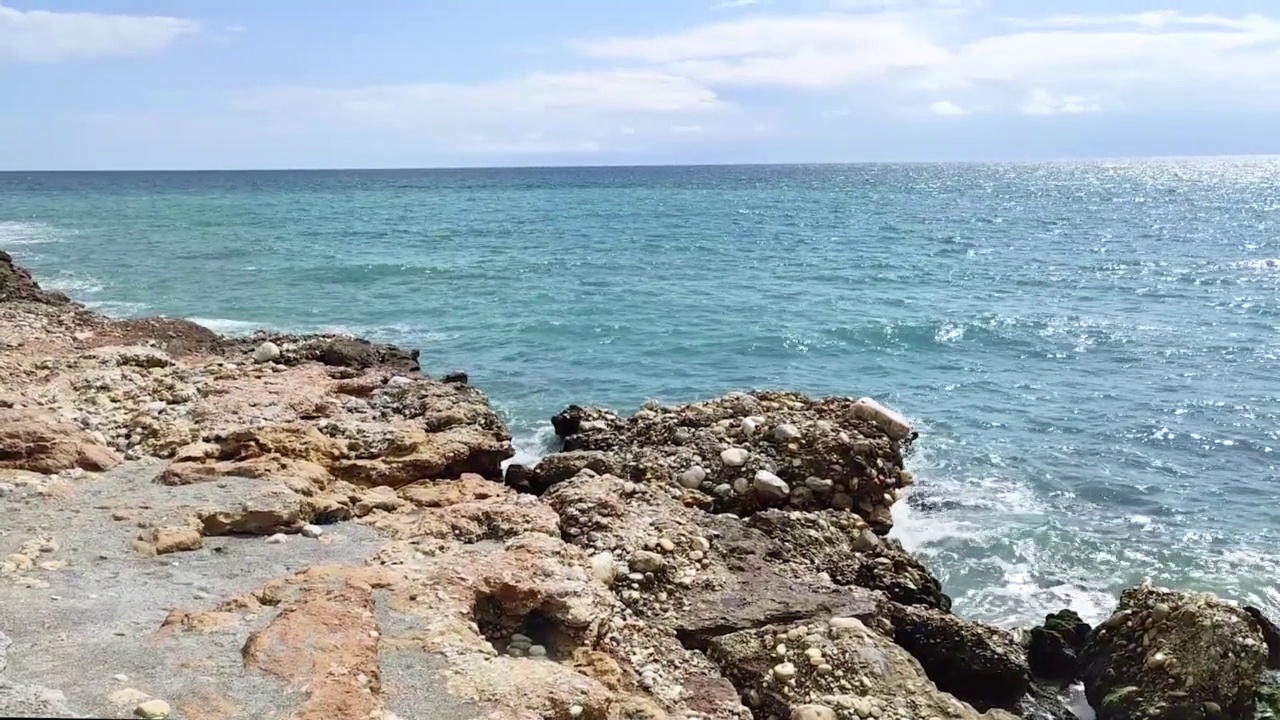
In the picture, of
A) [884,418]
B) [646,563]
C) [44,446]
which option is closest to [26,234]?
[44,446]

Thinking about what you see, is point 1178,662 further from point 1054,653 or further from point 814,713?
point 814,713

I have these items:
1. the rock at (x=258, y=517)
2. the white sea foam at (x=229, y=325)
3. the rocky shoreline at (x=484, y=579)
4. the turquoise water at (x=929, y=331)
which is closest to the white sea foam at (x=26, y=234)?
the turquoise water at (x=929, y=331)

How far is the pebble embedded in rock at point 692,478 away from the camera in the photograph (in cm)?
1073

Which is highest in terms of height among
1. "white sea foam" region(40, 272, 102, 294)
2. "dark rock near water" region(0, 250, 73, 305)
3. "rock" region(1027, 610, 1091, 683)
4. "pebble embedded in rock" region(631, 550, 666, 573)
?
"dark rock near water" region(0, 250, 73, 305)

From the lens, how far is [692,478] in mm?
10742

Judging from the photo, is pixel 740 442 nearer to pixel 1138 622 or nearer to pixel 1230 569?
pixel 1138 622

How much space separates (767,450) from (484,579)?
5.13 metres

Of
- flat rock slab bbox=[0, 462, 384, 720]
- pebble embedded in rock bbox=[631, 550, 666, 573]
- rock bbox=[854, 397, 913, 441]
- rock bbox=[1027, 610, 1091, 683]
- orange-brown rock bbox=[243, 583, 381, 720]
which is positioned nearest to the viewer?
flat rock slab bbox=[0, 462, 384, 720]

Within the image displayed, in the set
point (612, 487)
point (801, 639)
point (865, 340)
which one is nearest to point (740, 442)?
point (612, 487)

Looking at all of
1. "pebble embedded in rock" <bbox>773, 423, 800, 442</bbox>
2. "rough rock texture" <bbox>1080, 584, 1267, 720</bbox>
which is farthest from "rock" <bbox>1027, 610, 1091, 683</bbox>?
"pebble embedded in rock" <bbox>773, 423, 800, 442</bbox>

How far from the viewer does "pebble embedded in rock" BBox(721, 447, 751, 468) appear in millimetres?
10977

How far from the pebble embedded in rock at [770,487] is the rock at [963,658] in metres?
2.41

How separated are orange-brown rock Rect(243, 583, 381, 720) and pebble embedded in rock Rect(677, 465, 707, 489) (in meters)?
4.89

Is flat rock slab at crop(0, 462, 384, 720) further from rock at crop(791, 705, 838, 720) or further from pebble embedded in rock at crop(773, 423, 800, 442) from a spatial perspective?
pebble embedded in rock at crop(773, 423, 800, 442)
